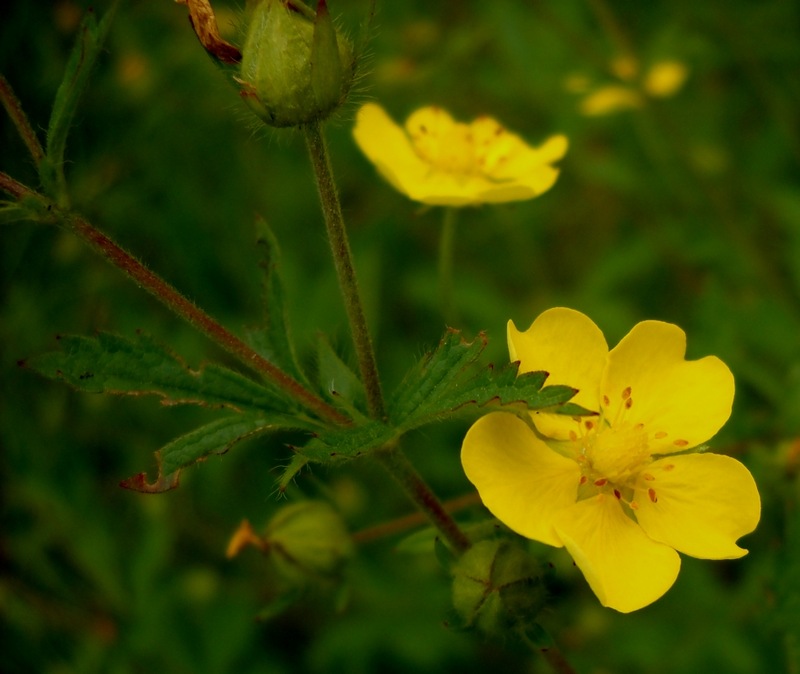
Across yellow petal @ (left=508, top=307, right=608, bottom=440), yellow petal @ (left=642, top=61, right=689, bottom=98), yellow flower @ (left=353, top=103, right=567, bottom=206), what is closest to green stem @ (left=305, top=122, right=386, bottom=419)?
yellow petal @ (left=508, top=307, right=608, bottom=440)

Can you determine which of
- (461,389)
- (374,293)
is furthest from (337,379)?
(374,293)

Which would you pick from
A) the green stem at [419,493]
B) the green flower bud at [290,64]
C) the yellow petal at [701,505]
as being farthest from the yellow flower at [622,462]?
the green flower bud at [290,64]

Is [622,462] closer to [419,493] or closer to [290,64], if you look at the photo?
[419,493]

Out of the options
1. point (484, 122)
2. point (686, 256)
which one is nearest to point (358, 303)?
point (484, 122)

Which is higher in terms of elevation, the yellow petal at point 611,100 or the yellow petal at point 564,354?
the yellow petal at point 564,354

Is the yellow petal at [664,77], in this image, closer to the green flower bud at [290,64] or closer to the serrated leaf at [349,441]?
the green flower bud at [290,64]

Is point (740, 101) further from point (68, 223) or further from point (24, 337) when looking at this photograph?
point (68, 223)
